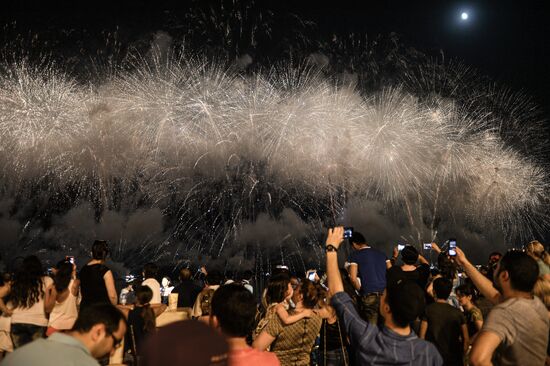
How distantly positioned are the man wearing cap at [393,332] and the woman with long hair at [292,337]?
1712 millimetres

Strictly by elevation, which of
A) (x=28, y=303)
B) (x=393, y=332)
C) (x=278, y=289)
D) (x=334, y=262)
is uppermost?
(x=334, y=262)

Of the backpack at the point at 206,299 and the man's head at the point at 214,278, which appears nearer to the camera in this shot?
the backpack at the point at 206,299

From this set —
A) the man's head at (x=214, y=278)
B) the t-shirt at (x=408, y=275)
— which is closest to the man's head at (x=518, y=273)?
the t-shirt at (x=408, y=275)

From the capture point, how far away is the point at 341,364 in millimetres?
6484

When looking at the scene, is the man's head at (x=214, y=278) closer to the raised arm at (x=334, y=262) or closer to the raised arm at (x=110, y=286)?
the raised arm at (x=110, y=286)

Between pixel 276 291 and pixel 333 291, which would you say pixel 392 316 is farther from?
pixel 276 291

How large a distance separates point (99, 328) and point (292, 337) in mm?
2435

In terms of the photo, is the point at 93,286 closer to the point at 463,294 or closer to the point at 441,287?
the point at 441,287

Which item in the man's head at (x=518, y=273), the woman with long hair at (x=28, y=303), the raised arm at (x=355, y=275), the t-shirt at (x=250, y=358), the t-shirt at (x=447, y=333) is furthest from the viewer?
the raised arm at (x=355, y=275)

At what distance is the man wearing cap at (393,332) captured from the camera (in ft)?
10.8

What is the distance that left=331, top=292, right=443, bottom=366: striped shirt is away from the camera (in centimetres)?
328

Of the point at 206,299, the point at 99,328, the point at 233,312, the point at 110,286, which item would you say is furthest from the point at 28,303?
the point at 233,312

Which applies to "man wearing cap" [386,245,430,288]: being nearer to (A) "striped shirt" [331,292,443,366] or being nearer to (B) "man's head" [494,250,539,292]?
(B) "man's head" [494,250,539,292]

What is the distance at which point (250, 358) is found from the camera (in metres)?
3.13
